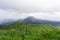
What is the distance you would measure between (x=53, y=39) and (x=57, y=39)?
3.98 m

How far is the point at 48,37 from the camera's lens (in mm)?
187000

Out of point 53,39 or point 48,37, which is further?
point 48,37

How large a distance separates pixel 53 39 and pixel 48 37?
12374mm

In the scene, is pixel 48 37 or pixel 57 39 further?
pixel 48 37

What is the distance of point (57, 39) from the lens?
17462cm

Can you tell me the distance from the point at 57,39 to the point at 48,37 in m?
14.6

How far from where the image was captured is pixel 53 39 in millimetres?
175250
